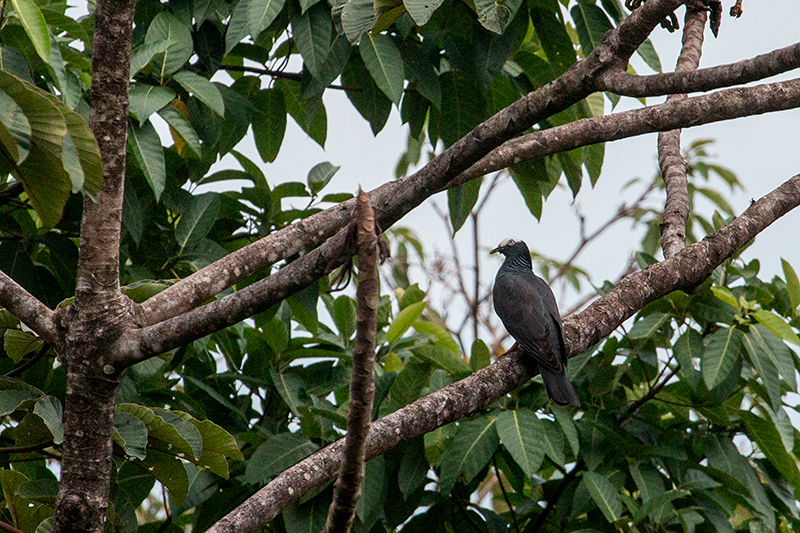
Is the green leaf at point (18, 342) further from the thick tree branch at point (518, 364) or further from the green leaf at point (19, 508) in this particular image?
the thick tree branch at point (518, 364)

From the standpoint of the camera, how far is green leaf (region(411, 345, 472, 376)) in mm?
3316

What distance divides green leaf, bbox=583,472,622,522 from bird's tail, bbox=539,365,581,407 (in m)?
0.31

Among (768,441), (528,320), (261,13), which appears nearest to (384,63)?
(261,13)

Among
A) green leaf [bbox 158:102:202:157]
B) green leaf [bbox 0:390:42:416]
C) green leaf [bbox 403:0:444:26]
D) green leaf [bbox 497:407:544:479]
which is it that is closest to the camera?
green leaf [bbox 403:0:444:26]

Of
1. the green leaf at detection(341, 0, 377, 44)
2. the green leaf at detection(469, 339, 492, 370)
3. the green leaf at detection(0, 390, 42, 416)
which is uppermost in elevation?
the green leaf at detection(341, 0, 377, 44)

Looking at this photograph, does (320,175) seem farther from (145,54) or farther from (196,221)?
(145,54)

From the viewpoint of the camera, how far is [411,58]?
299cm

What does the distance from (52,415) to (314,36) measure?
5.04 feet

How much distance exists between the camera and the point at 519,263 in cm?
454

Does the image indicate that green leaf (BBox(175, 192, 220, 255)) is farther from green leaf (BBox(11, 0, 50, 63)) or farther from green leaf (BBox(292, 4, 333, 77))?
green leaf (BBox(11, 0, 50, 63))

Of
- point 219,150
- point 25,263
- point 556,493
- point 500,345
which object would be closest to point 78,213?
Answer: point 25,263

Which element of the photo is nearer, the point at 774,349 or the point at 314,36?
the point at 314,36

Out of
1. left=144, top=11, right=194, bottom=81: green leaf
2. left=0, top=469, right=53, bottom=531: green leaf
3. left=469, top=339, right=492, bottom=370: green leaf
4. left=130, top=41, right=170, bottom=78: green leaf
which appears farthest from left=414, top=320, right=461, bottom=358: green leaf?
left=0, top=469, right=53, bottom=531: green leaf

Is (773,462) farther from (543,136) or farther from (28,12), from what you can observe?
(28,12)
